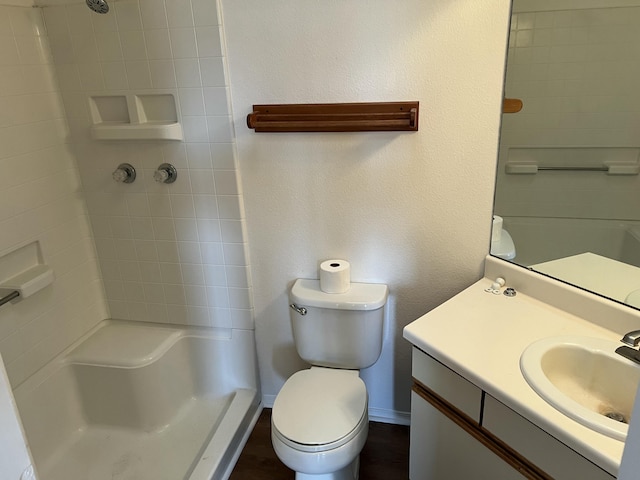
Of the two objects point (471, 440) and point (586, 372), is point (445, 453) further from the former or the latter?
point (586, 372)

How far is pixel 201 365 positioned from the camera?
2.29 m

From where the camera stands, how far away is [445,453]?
1.51 metres

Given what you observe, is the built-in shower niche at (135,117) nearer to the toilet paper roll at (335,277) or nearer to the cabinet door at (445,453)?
the toilet paper roll at (335,277)

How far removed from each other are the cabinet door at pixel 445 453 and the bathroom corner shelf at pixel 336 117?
3.03ft

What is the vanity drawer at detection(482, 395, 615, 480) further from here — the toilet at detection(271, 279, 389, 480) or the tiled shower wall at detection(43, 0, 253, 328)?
the tiled shower wall at detection(43, 0, 253, 328)

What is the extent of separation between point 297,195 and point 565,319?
1.05 m

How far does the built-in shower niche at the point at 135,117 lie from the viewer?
1.90m

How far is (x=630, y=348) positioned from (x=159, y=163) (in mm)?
1780

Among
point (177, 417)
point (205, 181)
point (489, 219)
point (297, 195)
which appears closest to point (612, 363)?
point (489, 219)

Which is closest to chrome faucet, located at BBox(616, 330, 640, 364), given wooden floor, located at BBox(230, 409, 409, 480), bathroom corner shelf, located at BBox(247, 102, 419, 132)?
bathroom corner shelf, located at BBox(247, 102, 419, 132)

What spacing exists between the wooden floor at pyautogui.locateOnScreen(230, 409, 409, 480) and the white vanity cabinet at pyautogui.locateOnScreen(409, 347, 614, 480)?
12.7 inches

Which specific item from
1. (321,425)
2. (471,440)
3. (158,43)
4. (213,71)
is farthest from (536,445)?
(158,43)

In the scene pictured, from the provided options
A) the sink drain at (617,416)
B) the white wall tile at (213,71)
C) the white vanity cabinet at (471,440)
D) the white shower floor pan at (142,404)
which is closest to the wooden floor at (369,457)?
the white shower floor pan at (142,404)

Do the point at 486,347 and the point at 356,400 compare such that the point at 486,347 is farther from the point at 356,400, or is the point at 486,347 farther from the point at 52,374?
the point at 52,374
